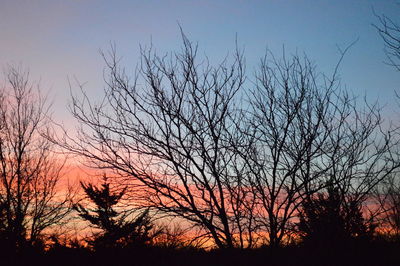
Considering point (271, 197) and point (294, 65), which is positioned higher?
point (294, 65)

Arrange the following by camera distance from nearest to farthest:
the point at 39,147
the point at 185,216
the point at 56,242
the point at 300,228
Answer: the point at 185,216 < the point at 300,228 < the point at 39,147 < the point at 56,242

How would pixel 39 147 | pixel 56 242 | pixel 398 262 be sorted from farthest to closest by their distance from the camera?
1. pixel 56 242
2. pixel 39 147
3. pixel 398 262

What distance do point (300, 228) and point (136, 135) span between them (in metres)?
3.60

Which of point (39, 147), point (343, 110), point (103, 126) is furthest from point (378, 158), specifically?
point (39, 147)

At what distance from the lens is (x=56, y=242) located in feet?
39.5

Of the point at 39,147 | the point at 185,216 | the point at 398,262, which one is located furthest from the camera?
the point at 39,147

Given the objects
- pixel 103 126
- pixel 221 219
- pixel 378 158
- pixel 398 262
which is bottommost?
pixel 398 262

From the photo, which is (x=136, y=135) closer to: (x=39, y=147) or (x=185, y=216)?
(x=185, y=216)

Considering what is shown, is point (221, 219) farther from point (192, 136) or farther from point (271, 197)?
point (192, 136)

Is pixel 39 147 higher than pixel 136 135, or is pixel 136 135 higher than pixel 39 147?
pixel 39 147

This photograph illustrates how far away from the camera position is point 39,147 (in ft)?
Result: 36.1

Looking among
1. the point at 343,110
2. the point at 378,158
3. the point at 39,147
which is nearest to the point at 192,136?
the point at 343,110

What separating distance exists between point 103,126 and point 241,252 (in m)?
3.40

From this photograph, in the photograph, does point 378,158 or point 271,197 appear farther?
point 378,158
